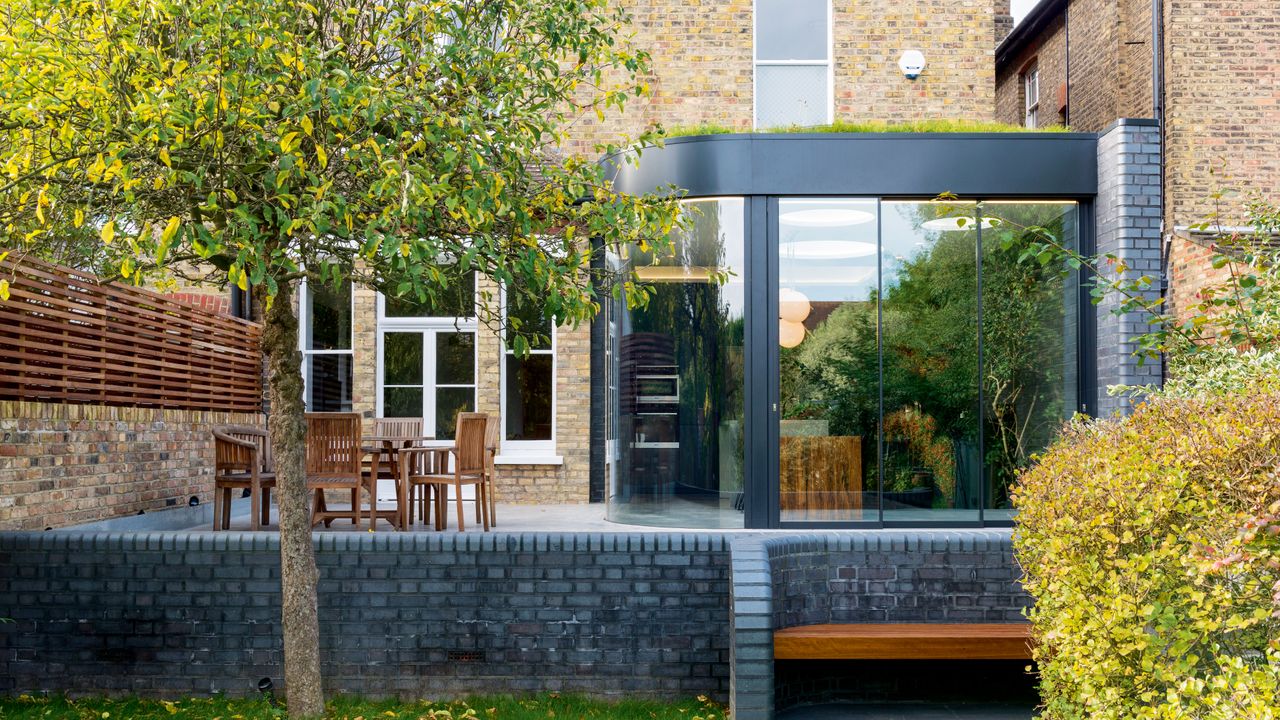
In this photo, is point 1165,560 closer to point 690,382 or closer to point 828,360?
point 828,360

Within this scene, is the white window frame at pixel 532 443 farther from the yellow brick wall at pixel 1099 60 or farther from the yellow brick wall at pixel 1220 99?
the yellow brick wall at pixel 1099 60

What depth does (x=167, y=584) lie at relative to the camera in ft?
19.1

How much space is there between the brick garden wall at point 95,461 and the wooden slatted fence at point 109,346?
0.47ft

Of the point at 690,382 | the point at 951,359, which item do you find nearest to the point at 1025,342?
the point at 951,359

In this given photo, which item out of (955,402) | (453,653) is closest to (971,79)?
(955,402)

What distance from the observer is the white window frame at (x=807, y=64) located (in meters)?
11.6

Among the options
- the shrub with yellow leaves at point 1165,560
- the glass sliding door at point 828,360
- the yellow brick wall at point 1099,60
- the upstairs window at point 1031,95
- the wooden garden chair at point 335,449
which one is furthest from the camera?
the upstairs window at point 1031,95

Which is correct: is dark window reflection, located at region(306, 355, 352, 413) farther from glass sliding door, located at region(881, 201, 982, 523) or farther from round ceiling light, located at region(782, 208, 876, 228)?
glass sliding door, located at region(881, 201, 982, 523)

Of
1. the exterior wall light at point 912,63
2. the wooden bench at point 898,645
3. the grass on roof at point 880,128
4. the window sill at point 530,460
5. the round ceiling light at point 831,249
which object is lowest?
the wooden bench at point 898,645

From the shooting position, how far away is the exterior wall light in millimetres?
11461

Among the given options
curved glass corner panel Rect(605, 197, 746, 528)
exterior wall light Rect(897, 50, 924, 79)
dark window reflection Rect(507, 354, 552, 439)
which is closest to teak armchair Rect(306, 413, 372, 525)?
curved glass corner panel Rect(605, 197, 746, 528)

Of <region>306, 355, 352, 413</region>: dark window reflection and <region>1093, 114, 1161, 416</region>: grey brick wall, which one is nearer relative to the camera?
<region>1093, 114, 1161, 416</region>: grey brick wall

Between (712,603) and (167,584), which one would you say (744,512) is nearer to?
(712,603)

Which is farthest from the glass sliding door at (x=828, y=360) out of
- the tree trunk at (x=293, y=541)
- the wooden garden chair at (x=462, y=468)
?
the tree trunk at (x=293, y=541)
